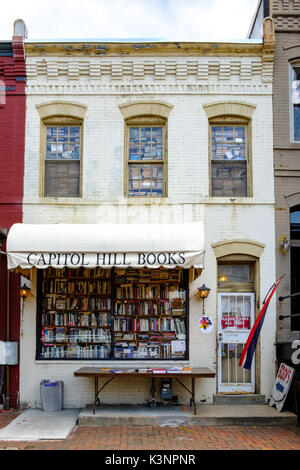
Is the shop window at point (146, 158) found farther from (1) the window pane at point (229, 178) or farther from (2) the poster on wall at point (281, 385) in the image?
(2) the poster on wall at point (281, 385)

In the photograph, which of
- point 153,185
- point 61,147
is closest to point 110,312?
point 153,185

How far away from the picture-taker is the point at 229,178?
9.99 metres

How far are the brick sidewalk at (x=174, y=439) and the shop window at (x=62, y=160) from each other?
4714 millimetres

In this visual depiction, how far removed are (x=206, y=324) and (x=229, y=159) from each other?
3519 millimetres

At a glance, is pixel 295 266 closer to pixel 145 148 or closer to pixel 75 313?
pixel 145 148

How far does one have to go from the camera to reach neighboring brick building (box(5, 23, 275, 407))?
944 cm

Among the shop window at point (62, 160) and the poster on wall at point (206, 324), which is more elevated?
the shop window at point (62, 160)

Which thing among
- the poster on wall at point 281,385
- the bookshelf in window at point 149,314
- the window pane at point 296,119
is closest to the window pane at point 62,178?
the bookshelf in window at point 149,314

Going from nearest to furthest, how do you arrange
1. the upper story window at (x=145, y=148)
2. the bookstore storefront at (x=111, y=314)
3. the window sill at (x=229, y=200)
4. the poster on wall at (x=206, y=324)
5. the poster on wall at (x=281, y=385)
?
the poster on wall at (x=281, y=385)
the poster on wall at (x=206, y=324)
the bookstore storefront at (x=111, y=314)
the window sill at (x=229, y=200)
the upper story window at (x=145, y=148)

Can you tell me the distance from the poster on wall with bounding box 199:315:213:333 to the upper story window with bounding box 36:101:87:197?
3679mm

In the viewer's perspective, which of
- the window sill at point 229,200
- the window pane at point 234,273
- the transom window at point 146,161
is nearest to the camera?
the window sill at point 229,200

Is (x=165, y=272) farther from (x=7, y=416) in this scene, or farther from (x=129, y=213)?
(x=7, y=416)

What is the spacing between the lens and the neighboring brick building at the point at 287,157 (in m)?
9.50

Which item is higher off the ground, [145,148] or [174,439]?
[145,148]
